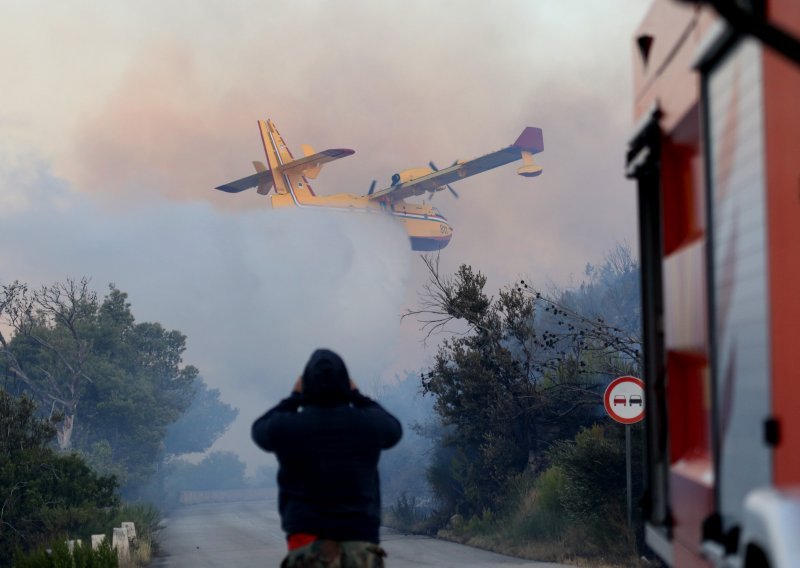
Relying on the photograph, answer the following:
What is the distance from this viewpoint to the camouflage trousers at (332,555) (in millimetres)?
5715

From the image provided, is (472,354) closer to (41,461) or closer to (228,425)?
(41,461)

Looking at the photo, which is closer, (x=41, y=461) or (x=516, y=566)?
(x=516, y=566)

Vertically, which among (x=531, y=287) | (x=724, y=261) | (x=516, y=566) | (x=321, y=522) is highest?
(x=531, y=287)

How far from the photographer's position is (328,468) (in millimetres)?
5809

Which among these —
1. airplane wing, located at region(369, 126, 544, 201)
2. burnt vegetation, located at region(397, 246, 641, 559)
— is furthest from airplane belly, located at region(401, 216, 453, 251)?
burnt vegetation, located at region(397, 246, 641, 559)

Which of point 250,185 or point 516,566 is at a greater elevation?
point 250,185

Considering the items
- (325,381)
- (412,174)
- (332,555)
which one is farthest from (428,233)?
(332,555)

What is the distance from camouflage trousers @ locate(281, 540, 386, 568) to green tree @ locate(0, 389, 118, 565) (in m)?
21.3

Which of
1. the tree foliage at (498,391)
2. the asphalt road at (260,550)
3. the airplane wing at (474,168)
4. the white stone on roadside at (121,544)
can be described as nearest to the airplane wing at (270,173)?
the airplane wing at (474,168)

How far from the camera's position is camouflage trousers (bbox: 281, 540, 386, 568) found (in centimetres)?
571

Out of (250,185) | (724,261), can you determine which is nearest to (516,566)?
(724,261)

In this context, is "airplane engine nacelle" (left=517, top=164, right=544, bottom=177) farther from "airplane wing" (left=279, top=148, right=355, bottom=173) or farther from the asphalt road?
the asphalt road

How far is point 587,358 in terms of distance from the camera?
30.4m

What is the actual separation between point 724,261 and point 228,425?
114 m
